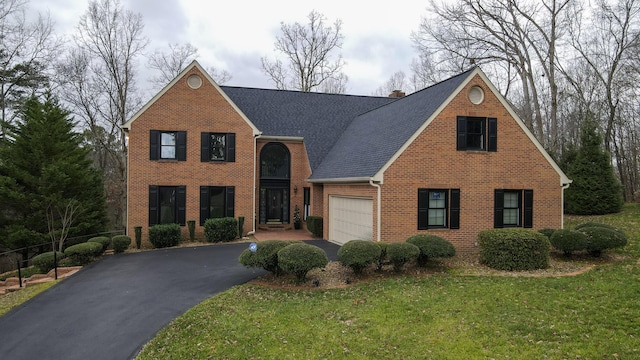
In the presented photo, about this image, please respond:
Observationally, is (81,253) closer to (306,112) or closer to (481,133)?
(306,112)

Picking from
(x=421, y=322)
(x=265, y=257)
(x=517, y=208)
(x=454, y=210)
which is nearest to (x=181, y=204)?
(x=265, y=257)

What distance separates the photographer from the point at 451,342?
21.5 ft

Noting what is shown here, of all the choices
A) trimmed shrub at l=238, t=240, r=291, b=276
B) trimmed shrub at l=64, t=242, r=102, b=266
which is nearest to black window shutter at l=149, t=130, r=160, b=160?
trimmed shrub at l=64, t=242, r=102, b=266

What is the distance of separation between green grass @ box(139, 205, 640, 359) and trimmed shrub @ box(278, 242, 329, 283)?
1.96 ft

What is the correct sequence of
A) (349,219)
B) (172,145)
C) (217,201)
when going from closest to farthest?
(349,219)
(172,145)
(217,201)

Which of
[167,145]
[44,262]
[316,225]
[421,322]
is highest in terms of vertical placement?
[167,145]

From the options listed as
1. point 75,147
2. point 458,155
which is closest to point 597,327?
point 458,155

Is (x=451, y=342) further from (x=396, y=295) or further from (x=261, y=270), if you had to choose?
(x=261, y=270)

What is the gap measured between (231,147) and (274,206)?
436 centimetres

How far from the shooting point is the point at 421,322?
7387mm

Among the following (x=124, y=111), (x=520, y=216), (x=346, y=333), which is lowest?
(x=346, y=333)

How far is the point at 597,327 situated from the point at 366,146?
1101 centimetres

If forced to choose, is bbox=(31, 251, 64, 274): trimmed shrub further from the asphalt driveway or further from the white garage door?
the white garage door

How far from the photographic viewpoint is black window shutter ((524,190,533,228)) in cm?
1457
